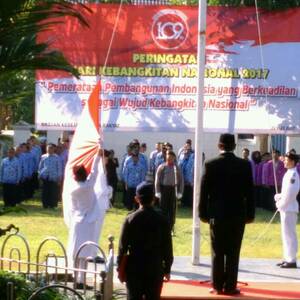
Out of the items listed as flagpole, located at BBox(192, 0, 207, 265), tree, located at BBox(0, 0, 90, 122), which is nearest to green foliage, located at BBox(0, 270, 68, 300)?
tree, located at BBox(0, 0, 90, 122)

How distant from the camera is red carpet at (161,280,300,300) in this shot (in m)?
11.5

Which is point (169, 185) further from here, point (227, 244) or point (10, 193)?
point (227, 244)

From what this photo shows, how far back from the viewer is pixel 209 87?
20.4 m

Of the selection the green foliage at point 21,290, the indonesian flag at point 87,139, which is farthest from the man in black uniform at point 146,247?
the indonesian flag at point 87,139

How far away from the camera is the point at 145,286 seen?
9.52 meters

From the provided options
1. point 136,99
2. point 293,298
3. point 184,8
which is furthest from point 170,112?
point 293,298

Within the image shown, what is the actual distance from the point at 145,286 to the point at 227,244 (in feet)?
5.79

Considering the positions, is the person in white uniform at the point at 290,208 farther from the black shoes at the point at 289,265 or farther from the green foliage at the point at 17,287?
the green foliage at the point at 17,287

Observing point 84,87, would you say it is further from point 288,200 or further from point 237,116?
point 288,200

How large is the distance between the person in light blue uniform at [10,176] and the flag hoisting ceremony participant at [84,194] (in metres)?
10.3

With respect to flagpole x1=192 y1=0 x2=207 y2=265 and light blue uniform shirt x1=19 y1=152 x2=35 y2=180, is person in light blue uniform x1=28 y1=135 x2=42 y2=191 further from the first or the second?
flagpole x1=192 y1=0 x2=207 y2=265

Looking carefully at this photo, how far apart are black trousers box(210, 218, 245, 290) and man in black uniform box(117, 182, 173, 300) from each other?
1.57 meters

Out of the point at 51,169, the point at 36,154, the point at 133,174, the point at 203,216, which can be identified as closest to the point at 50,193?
the point at 51,169

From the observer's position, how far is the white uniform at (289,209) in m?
14.6
